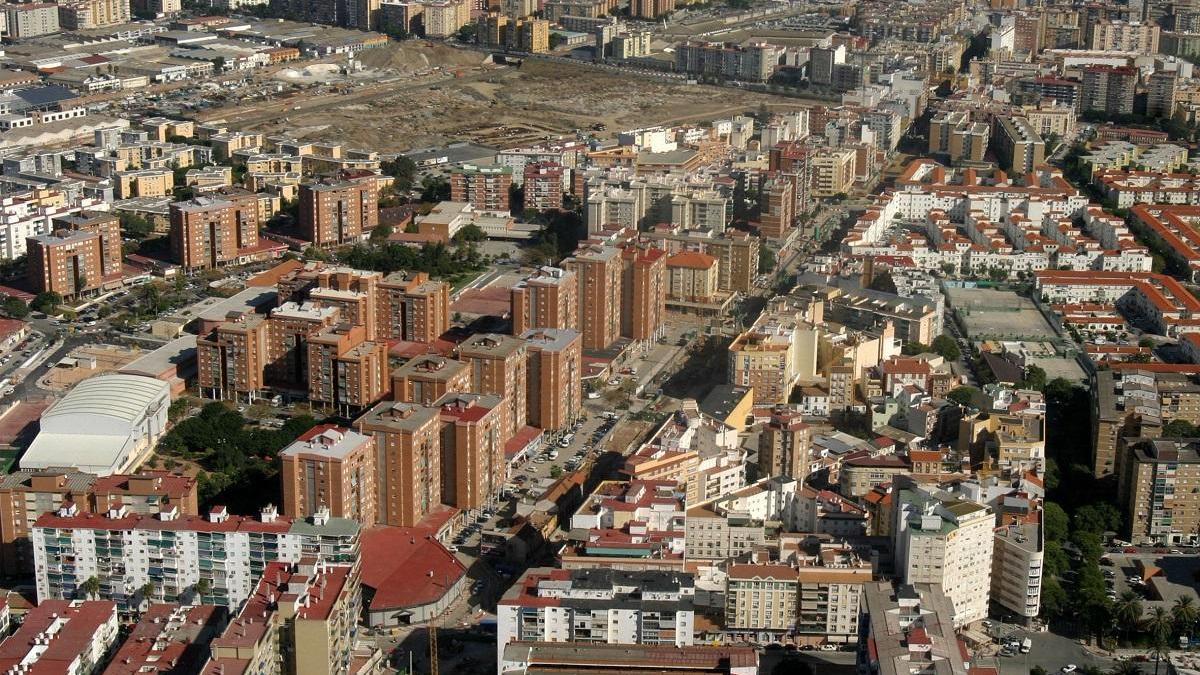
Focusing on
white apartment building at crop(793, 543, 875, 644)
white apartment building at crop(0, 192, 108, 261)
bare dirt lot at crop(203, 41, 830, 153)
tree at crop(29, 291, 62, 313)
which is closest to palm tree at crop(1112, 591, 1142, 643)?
white apartment building at crop(793, 543, 875, 644)

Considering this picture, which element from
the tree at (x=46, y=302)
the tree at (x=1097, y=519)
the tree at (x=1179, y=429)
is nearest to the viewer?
the tree at (x=1097, y=519)

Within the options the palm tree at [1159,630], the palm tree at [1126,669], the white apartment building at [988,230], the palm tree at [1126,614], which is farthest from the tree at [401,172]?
the palm tree at [1126,669]

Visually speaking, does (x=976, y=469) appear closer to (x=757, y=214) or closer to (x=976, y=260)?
(x=976, y=260)

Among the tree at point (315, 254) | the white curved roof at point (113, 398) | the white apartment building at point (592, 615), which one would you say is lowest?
the white apartment building at point (592, 615)

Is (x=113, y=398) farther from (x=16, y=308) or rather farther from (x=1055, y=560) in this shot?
(x=1055, y=560)

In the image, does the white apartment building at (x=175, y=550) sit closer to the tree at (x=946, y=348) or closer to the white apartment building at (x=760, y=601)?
the white apartment building at (x=760, y=601)

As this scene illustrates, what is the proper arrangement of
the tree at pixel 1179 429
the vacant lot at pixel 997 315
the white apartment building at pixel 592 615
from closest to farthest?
the white apartment building at pixel 592 615 → the tree at pixel 1179 429 → the vacant lot at pixel 997 315

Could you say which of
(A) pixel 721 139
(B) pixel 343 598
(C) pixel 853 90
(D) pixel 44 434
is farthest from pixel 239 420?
(C) pixel 853 90
